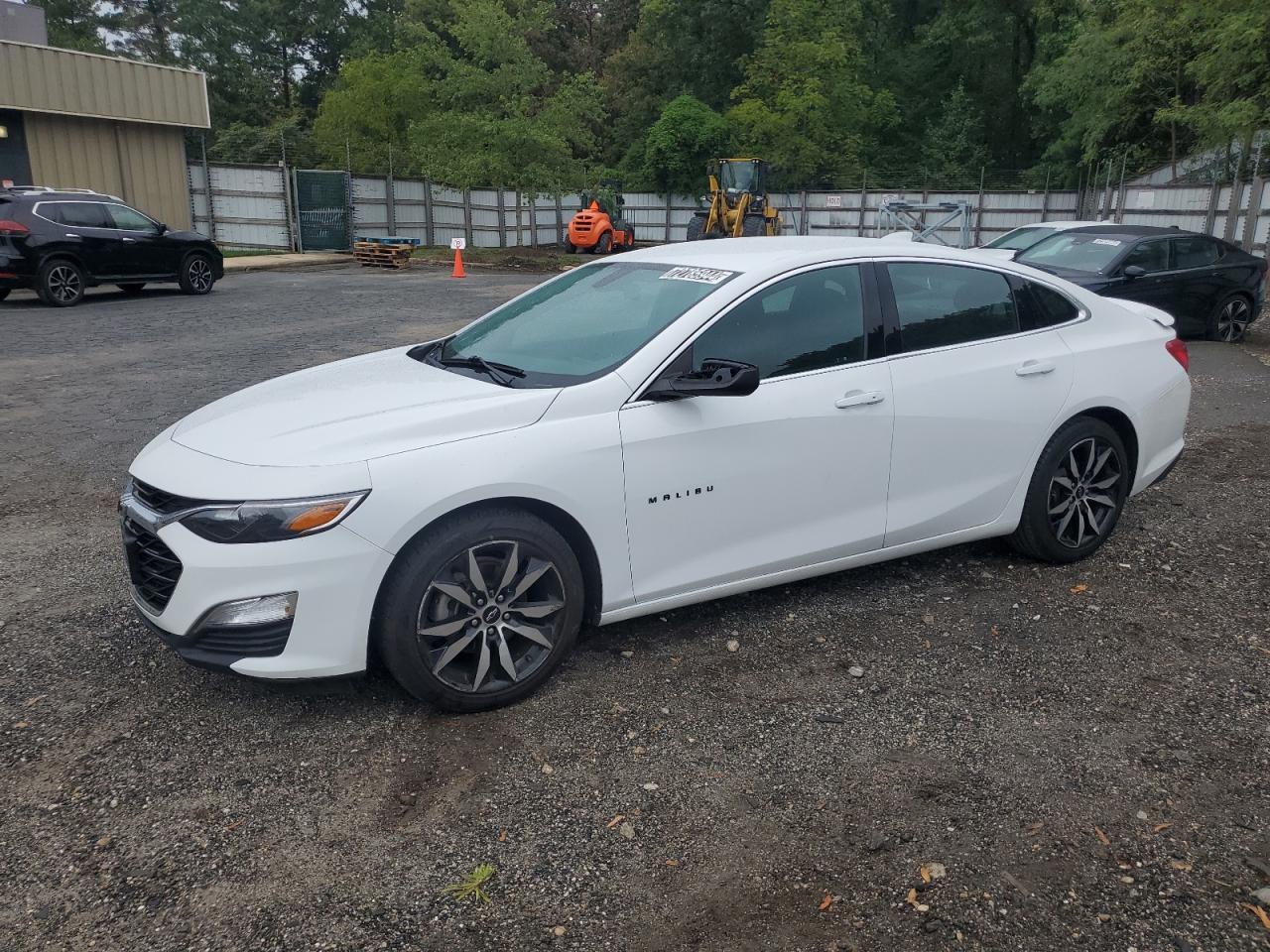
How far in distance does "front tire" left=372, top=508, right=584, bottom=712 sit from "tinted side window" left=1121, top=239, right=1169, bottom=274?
10017 millimetres

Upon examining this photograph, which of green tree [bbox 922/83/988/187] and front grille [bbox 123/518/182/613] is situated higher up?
green tree [bbox 922/83/988/187]

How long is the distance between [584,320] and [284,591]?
176 centimetres

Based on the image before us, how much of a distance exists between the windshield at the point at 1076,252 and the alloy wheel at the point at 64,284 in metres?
13.5

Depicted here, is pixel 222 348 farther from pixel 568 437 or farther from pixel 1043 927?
pixel 1043 927

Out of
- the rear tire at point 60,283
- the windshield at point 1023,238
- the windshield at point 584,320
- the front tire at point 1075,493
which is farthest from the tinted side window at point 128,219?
the front tire at point 1075,493

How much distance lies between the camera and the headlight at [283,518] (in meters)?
3.32

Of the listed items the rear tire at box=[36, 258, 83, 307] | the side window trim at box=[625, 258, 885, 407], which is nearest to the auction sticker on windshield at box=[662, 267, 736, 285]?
the side window trim at box=[625, 258, 885, 407]

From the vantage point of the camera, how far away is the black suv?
15148 millimetres

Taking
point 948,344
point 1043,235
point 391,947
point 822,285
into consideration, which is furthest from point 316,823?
point 1043,235

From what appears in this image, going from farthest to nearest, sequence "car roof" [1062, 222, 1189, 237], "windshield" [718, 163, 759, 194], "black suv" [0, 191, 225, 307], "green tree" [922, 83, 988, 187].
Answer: "green tree" [922, 83, 988, 187] < "windshield" [718, 163, 759, 194] < "black suv" [0, 191, 225, 307] < "car roof" [1062, 222, 1189, 237]

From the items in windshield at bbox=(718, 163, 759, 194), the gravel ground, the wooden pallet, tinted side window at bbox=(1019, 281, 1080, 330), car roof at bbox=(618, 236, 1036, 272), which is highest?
windshield at bbox=(718, 163, 759, 194)

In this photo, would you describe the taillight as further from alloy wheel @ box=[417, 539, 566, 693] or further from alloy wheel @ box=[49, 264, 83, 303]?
alloy wheel @ box=[49, 264, 83, 303]

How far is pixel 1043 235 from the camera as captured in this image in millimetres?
12711

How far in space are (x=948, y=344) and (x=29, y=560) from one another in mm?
4591
